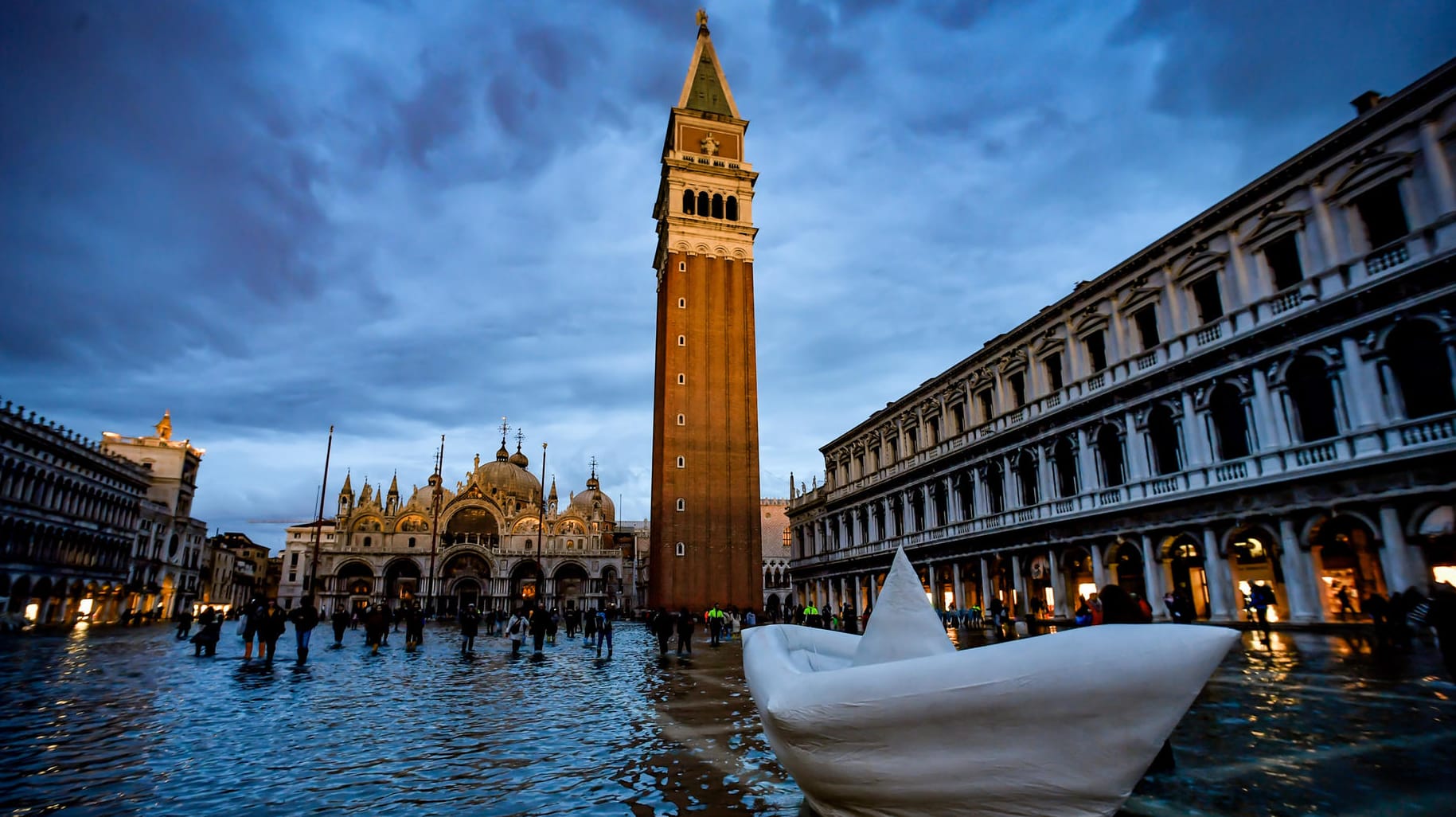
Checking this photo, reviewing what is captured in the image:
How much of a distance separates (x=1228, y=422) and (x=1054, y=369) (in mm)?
7766

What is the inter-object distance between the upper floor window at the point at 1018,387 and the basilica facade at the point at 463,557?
1840 inches

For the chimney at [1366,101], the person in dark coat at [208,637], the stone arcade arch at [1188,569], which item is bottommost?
the person in dark coat at [208,637]

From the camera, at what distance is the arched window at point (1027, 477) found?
2777 centimetres

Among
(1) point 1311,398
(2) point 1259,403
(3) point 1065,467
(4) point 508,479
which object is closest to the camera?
(1) point 1311,398

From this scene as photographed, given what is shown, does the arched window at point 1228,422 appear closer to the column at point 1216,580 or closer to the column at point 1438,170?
the column at point 1216,580

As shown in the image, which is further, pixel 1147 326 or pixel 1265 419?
pixel 1147 326

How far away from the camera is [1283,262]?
19125 millimetres

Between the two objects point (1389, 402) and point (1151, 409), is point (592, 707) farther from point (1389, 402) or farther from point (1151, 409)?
point (1151, 409)

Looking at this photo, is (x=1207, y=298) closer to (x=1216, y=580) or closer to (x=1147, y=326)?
(x=1147, y=326)

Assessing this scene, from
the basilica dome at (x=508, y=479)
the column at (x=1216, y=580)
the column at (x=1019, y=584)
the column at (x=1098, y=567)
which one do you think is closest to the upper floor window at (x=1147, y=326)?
the column at (x=1216, y=580)

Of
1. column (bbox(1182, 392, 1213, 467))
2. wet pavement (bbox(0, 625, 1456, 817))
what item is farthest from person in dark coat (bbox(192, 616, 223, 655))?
column (bbox(1182, 392, 1213, 467))

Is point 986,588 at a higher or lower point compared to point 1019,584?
lower

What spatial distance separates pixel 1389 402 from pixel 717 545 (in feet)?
123

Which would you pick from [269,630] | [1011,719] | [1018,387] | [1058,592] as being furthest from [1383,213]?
[269,630]
